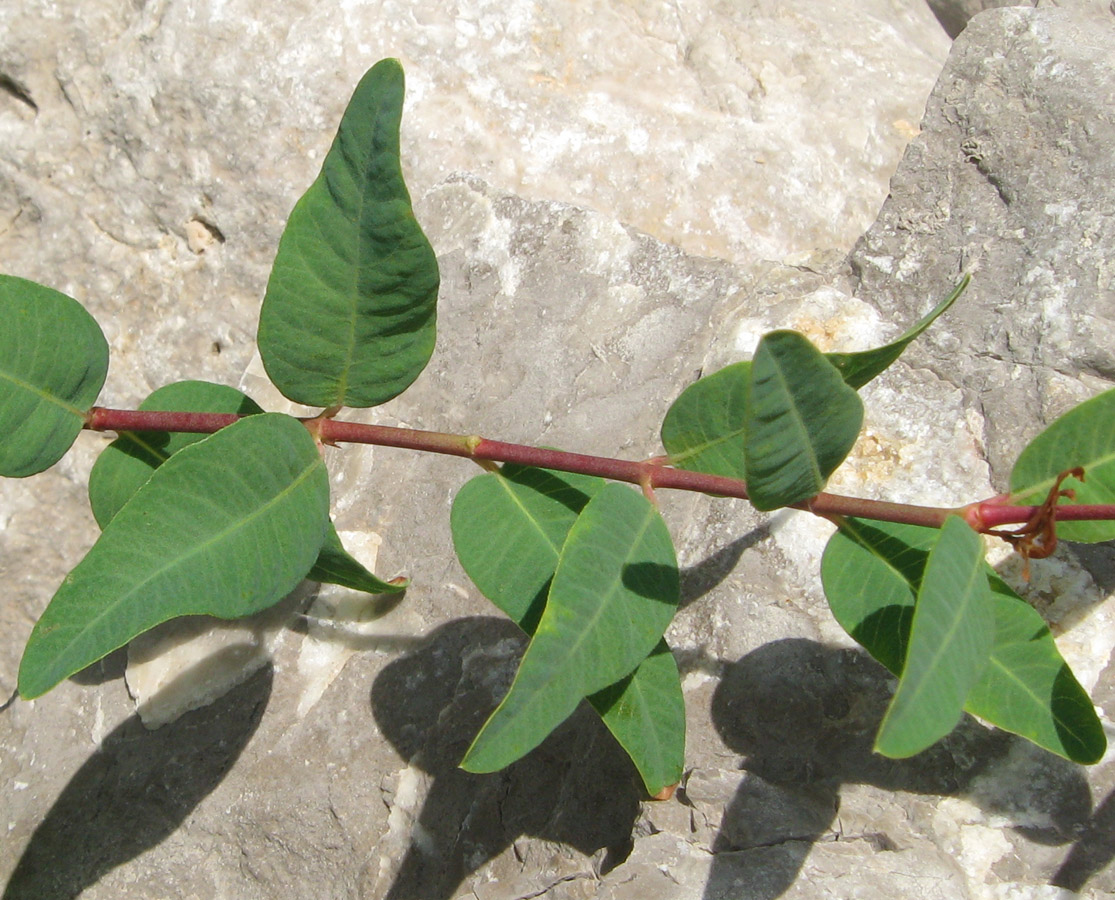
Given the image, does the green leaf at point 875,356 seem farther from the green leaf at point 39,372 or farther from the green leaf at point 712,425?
the green leaf at point 39,372

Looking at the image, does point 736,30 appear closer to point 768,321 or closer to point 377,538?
point 768,321

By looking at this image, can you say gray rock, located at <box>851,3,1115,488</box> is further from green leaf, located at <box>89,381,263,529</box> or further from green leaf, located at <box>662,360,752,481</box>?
green leaf, located at <box>89,381,263,529</box>

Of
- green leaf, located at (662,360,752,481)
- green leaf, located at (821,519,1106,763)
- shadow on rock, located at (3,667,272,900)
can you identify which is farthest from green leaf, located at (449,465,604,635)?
shadow on rock, located at (3,667,272,900)

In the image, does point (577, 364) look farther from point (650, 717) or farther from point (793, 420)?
point (793, 420)

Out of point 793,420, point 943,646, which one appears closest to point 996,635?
point 943,646

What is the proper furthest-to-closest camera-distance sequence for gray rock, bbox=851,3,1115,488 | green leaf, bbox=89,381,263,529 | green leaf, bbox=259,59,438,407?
gray rock, bbox=851,3,1115,488
green leaf, bbox=89,381,263,529
green leaf, bbox=259,59,438,407

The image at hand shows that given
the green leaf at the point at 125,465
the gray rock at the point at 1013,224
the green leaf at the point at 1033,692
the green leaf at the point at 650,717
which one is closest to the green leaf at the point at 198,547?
the green leaf at the point at 125,465

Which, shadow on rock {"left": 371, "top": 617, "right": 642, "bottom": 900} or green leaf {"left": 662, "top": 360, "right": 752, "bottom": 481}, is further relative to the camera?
shadow on rock {"left": 371, "top": 617, "right": 642, "bottom": 900}
